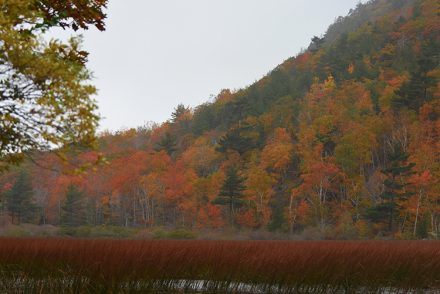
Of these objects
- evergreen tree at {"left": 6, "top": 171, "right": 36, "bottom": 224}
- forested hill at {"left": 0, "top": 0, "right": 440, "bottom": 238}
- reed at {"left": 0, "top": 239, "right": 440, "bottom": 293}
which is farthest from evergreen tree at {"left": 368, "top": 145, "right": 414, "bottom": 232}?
evergreen tree at {"left": 6, "top": 171, "right": 36, "bottom": 224}

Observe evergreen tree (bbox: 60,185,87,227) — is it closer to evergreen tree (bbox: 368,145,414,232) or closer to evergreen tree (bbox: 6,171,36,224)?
evergreen tree (bbox: 6,171,36,224)

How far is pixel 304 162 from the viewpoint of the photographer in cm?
5662

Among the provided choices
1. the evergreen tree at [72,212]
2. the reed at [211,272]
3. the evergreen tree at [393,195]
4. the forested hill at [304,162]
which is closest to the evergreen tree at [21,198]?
the forested hill at [304,162]

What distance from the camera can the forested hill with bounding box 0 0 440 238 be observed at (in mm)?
46562

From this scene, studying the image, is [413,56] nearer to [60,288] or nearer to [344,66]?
[344,66]

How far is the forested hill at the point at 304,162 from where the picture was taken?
4656cm

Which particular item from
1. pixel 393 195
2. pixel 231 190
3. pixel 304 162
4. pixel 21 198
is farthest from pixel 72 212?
pixel 393 195

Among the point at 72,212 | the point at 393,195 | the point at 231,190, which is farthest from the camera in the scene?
the point at 72,212

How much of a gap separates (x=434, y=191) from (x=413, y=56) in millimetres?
39025

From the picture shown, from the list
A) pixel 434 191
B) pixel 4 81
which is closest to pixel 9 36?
pixel 4 81

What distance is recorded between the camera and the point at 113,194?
69.6 metres

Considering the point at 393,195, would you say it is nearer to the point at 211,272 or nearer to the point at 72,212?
the point at 211,272

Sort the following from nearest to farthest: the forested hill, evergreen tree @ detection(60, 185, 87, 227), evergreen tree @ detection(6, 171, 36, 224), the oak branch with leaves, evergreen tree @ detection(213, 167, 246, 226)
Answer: the oak branch with leaves < the forested hill < evergreen tree @ detection(213, 167, 246, 226) < evergreen tree @ detection(60, 185, 87, 227) < evergreen tree @ detection(6, 171, 36, 224)

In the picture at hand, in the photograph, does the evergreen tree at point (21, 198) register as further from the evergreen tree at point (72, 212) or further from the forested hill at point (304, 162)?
the evergreen tree at point (72, 212)
